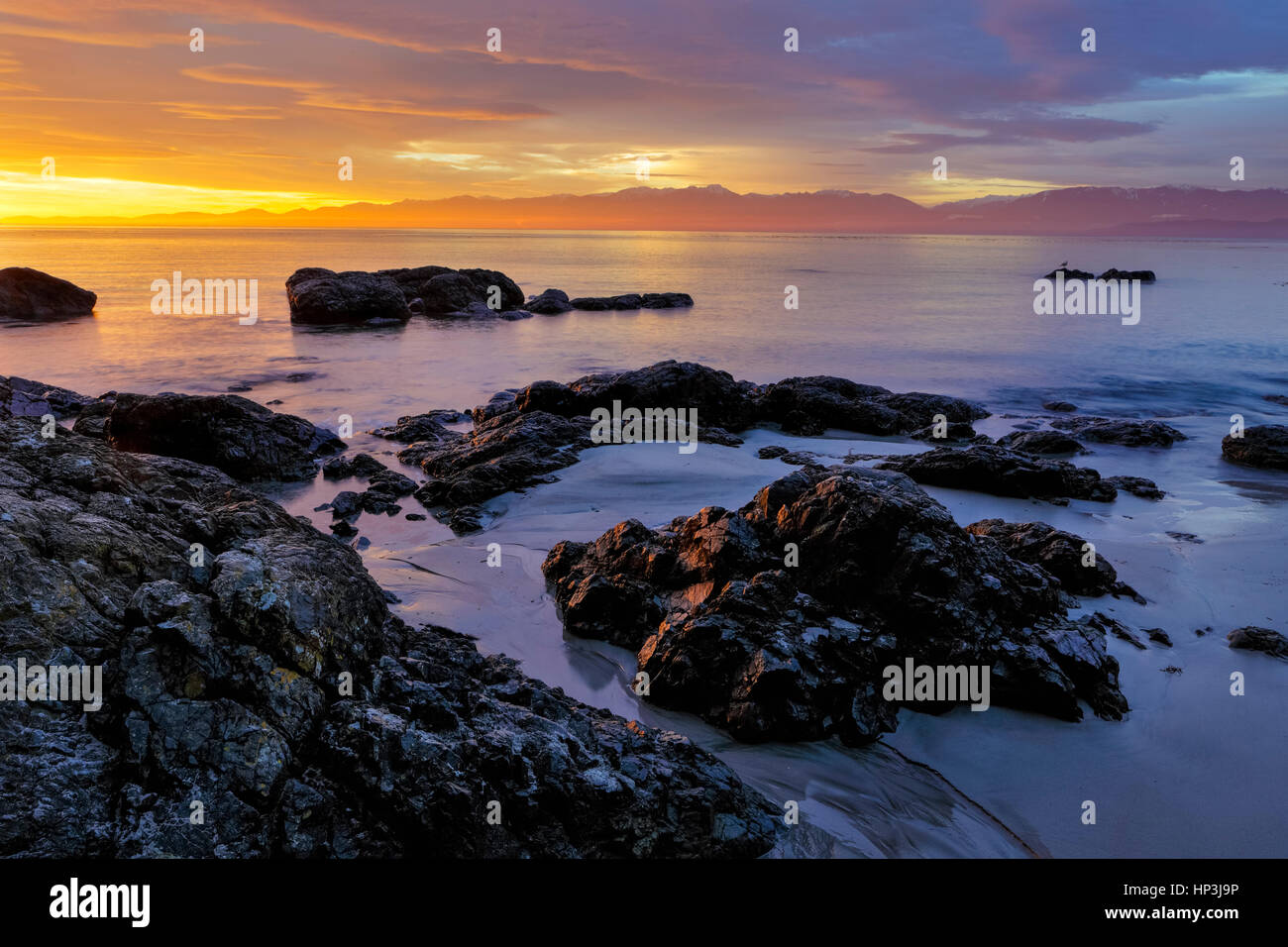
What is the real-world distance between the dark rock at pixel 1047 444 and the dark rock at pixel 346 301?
91.8ft

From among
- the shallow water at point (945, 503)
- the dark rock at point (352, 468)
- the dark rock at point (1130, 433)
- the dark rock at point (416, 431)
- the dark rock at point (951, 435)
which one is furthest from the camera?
the dark rock at point (951, 435)

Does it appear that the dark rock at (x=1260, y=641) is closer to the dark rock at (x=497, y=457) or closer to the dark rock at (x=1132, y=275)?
the dark rock at (x=497, y=457)

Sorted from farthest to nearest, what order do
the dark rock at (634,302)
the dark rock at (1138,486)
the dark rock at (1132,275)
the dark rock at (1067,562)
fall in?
the dark rock at (1132,275), the dark rock at (634,302), the dark rock at (1138,486), the dark rock at (1067,562)

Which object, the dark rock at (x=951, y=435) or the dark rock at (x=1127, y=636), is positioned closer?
the dark rock at (x=1127, y=636)

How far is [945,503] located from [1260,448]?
298 inches

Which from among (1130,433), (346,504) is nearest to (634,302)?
(1130,433)

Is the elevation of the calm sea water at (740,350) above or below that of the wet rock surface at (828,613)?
above

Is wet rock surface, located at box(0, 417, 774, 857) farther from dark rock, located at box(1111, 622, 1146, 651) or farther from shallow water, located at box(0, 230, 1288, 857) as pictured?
dark rock, located at box(1111, 622, 1146, 651)

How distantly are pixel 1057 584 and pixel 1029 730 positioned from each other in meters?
1.97

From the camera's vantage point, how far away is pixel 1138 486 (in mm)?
12680

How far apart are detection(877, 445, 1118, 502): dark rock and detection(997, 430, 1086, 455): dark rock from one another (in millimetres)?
3105

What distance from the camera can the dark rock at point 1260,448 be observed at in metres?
14.3

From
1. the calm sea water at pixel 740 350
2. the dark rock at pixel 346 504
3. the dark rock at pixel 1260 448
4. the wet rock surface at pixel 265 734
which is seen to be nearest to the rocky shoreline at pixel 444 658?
the wet rock surface at pixel 265 734
